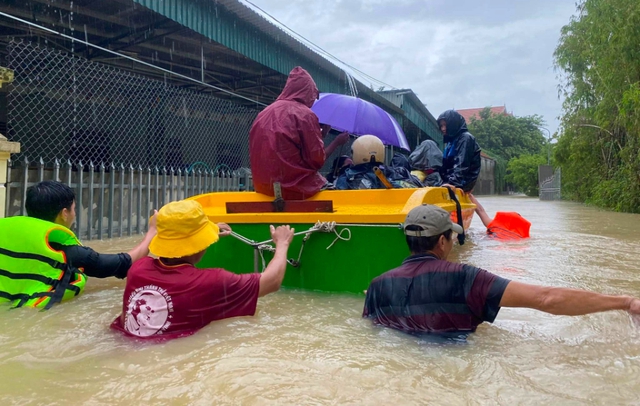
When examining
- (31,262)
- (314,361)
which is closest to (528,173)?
(314,361)

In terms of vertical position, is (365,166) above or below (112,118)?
below

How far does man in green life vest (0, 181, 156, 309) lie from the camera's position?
304 cm

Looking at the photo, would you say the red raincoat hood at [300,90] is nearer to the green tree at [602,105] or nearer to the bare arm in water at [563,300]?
the bare arm in water at [563,300]

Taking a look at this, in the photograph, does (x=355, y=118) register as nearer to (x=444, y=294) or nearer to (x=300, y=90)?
(x=300, y=90)

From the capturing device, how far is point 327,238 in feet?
11.7

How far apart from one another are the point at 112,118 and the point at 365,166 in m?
6.58

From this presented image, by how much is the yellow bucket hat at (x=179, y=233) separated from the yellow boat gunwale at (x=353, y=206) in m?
1.21

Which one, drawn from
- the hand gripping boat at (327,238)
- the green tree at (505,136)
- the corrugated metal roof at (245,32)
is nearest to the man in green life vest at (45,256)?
the hand gripping boat at (327,238)

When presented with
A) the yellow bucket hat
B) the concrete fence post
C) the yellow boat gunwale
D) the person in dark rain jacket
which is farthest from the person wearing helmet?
the concrete fence post

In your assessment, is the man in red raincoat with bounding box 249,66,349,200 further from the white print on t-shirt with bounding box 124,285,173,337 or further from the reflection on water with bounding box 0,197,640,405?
the white print on t-shirt with bounding box 124,285,173,337

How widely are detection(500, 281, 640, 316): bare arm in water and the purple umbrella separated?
4.14 meters

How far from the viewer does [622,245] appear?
6.64 meters

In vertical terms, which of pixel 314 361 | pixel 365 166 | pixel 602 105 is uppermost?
pixel 602 105

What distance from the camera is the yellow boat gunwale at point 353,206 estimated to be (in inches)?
136
